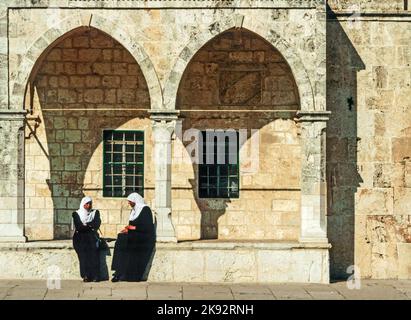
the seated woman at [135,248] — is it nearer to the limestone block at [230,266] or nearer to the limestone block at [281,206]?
the limestone block at [230,266]

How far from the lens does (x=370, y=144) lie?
719 inches

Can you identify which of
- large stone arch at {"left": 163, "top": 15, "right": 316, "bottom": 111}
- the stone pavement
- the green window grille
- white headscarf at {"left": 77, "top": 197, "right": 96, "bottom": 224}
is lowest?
the stone pavement

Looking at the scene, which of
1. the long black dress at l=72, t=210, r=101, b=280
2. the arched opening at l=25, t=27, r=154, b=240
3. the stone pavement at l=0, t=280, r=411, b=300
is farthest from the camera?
the arched opening at l=25, t=27, r=154, b=240

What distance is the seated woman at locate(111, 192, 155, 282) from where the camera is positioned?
1695cm

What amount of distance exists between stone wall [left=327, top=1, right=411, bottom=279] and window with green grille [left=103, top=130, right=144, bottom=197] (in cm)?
356

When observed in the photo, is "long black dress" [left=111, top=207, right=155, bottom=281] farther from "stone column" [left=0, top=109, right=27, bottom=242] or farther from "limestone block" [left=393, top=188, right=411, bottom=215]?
"limestone block" [left=393, top=188, right=411, bottom=215]

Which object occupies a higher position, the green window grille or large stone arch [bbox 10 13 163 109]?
large stone arch [bbox 10 13 163 109]

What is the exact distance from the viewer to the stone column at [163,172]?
55.8 ft

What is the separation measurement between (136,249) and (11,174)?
248 cm

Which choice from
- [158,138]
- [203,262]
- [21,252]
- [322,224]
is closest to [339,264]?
[322,224]

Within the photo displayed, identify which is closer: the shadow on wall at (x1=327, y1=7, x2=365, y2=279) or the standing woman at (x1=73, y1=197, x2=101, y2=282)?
the standing woman at (x1=73, y1=197, x2=101, y2=282)

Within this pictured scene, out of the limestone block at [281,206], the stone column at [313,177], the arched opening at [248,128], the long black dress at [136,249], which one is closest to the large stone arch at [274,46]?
the stone column at [313,177]

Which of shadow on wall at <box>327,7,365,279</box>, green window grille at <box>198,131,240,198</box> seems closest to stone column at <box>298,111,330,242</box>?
shadow on wall at <box>327,7,365,279</box>

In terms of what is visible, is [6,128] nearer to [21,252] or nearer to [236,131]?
[21,252]
